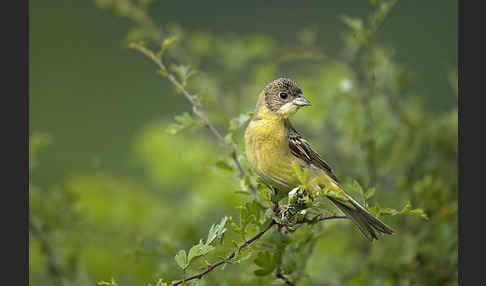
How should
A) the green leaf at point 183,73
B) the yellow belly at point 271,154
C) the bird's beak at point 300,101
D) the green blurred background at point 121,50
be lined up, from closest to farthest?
the green leaf at point 183,73, the yellow belly at point 271,154, the bird's beak at point 300,101, the green blurred background at point 121,50

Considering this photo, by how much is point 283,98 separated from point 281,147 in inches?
7.8

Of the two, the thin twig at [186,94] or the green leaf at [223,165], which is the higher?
the thin twig at [186,94]

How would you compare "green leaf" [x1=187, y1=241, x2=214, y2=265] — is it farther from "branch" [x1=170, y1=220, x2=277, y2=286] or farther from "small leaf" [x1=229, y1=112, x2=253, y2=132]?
"small leaf" [x1=229, y1=112, x2=253, y2=132]

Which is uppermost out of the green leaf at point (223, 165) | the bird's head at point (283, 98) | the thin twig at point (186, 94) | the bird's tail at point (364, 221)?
the bird's head at point (283, 98)

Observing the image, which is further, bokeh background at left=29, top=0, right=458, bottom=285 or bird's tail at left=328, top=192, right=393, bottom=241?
bokeh background at left=29, top=0, right=458, bottom=285

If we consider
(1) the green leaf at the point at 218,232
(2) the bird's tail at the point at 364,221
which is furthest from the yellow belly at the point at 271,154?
(1) the green leaf at the point at 218,232

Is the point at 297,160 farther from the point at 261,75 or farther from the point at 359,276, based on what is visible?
the point at 261,75

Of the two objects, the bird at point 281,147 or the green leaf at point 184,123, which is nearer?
the green leaf at point 184,123

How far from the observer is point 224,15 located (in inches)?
272

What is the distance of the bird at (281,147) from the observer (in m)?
2.19

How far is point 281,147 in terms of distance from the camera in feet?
7.67

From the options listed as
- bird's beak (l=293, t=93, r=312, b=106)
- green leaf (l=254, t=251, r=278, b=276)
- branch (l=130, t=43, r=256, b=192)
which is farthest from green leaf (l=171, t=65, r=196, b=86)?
green leaf (l=254, t=251, r=278, b=276)

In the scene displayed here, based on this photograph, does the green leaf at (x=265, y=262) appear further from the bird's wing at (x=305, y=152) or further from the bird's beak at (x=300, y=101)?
the bird's beak at (x=300, y=101)

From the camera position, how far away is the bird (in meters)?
2.19
